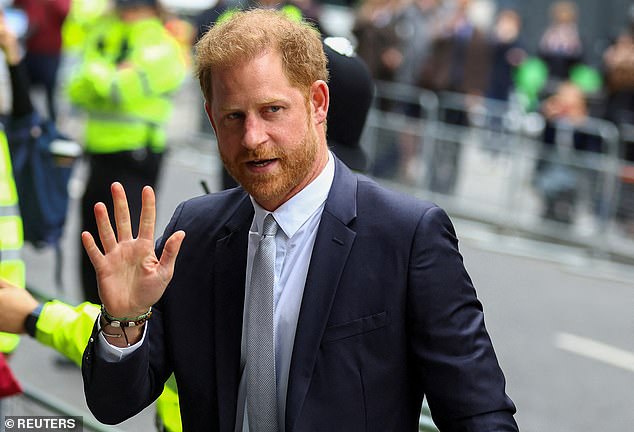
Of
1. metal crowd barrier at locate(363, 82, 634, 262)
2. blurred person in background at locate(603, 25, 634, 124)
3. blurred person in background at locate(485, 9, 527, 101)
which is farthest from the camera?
blurred person in background at locate(485, 9, 527, 101)

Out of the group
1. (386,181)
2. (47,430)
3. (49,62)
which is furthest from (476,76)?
(47,430)

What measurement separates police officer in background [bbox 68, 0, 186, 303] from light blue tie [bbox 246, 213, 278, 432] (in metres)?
4.12

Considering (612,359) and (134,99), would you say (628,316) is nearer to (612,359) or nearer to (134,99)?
(612,359)


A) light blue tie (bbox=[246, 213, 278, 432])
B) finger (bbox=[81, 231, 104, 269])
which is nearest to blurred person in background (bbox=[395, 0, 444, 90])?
light blue tie (bbox=[246, 213, 278, 432])

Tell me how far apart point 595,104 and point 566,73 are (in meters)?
2.14

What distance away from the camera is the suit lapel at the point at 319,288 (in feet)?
7.02

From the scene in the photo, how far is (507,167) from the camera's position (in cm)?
1072

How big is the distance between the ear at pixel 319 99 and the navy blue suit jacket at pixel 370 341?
140mm

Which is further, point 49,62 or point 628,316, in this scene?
point 49,62

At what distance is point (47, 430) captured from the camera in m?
3.52

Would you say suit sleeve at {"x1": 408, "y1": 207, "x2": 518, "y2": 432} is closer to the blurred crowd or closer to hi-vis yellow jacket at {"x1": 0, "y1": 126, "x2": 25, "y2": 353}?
hi-vis yellow jacket at {"x1": 0, "y1": 126, "x2": 25, "y2": 353}

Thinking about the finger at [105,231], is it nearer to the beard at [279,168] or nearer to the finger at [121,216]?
the finger at [121,216]

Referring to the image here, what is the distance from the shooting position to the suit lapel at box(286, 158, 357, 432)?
2.14 metres

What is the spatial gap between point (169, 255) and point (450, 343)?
0.57 meters
